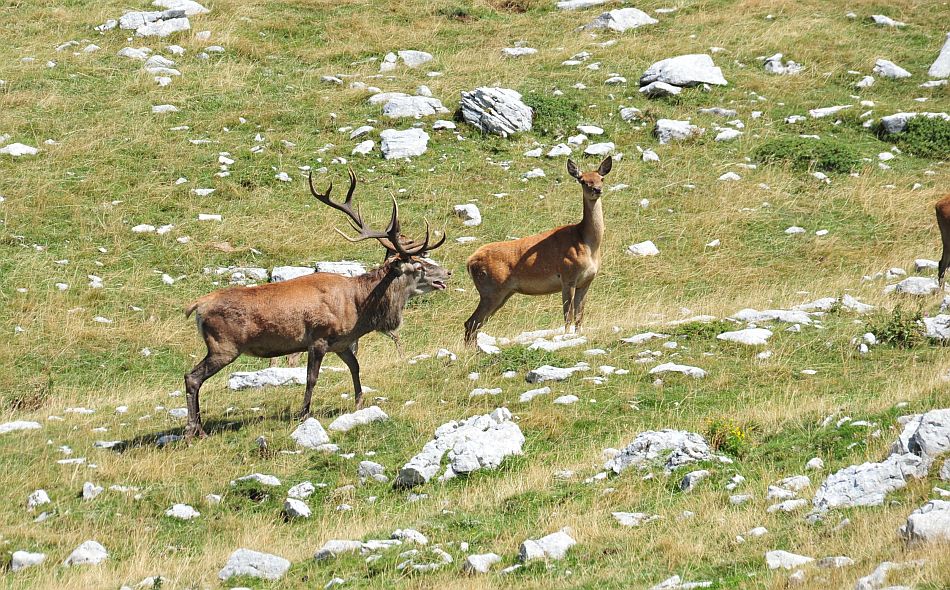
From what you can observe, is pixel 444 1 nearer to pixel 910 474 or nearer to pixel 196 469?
pixel 196 469

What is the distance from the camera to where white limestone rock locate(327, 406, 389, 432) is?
11.1 metres

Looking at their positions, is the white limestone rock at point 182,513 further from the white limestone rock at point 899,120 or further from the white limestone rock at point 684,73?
the white limestone rock at point 899,120

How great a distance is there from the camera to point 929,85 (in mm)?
24203

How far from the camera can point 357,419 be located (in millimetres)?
11156

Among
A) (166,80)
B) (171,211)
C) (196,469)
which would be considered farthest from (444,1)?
(196,469)

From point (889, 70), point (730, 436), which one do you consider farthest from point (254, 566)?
point (889, 70)

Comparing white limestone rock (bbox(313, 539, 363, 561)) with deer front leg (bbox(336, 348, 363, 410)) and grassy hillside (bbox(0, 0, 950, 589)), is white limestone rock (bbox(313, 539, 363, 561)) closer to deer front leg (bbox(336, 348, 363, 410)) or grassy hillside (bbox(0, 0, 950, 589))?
grassy hillside (bbox(0, 0, 950, 589))

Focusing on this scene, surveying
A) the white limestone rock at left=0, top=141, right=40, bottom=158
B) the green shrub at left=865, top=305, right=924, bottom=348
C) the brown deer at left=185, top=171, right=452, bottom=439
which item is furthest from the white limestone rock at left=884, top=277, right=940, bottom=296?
the white limestone rock at left=0, top=141, right=40, bottom=158

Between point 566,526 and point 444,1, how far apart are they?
924 inches

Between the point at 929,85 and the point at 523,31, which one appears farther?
the point at 523,31

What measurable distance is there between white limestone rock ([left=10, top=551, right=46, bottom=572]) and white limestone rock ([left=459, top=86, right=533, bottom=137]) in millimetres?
15343

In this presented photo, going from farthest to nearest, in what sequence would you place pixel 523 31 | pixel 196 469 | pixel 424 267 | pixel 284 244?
pixel 523 31 < pixel 284 244 < pixel 424 267 < pixel 196 469

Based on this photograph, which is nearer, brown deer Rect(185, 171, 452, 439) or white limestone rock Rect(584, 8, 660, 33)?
brown deer Rect(185, 171, 452, 439)

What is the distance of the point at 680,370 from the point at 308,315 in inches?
160
